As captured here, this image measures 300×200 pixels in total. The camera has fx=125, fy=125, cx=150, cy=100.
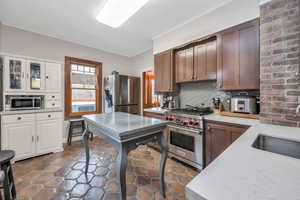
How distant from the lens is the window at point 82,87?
11.5 feet

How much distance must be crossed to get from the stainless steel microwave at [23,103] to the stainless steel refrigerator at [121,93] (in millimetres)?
1629

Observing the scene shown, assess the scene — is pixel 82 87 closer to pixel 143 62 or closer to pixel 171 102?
pixel 143 62

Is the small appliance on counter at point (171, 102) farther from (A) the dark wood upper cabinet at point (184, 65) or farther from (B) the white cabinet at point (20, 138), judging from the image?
(B) the white cabinet at point (20, 138)

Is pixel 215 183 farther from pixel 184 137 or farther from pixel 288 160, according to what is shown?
pixel 184 137

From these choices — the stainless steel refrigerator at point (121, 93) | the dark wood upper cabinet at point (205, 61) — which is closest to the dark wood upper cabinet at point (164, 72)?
the dark wood upper cabinet at point (205, 61)

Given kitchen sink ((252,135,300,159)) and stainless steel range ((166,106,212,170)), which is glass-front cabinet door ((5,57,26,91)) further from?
kitchen sink ((252,135,300,159))

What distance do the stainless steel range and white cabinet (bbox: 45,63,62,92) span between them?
104 inches

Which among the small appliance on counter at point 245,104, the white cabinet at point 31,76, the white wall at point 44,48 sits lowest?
the small appliance on counter at point 245,104

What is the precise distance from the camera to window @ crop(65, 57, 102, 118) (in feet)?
→ 11.5

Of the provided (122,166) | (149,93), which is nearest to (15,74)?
(122,166)

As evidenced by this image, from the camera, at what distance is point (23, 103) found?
8.42ft

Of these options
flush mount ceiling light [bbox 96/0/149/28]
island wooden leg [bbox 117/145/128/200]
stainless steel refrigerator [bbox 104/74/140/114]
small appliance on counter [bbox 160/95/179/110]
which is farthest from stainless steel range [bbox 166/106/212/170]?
flush mount ceiling light [bbox 96/0/149/28]

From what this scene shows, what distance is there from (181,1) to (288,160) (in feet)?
7.93

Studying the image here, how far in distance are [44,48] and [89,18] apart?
162cm
